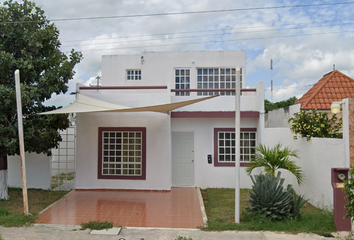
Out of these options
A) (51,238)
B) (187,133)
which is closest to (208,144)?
(187,133)

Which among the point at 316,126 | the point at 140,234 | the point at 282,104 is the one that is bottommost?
the point at 140,234

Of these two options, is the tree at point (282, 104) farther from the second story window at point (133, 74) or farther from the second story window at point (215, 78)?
the second story window at point (133, 74)

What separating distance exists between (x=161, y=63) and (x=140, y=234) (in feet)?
30.8

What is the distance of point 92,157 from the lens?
414 inches

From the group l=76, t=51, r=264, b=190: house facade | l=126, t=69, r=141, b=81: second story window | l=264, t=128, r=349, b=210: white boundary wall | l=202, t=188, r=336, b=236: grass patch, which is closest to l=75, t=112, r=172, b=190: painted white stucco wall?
l=76, t=51, r=264, b=190: house facade

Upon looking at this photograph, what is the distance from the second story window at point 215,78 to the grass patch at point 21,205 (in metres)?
7.37

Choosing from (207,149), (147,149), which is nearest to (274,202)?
(207,149)

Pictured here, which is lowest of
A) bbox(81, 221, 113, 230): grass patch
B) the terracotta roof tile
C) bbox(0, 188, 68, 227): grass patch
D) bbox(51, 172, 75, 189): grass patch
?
bbox(81, 221, 113, 230): grass patch

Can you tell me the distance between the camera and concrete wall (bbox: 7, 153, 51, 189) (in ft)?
34.3

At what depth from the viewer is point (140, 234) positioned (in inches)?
245

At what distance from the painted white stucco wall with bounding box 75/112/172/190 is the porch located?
0.29 metres

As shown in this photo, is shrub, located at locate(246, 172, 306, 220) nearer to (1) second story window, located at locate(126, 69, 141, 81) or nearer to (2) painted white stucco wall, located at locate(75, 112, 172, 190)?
(2) painted white stucco wall, located at locate(75, 112, 172, 190)

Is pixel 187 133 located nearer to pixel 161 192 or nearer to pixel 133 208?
Answer: pixel 161 192

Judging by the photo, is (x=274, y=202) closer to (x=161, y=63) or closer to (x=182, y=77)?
(x=182, y=77)
